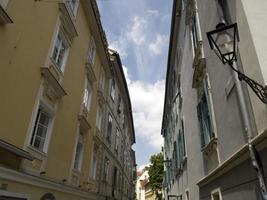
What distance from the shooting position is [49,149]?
825cm

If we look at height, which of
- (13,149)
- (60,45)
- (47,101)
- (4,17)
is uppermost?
(60,45)

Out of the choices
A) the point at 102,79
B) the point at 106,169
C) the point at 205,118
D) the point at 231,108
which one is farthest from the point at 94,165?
the point at 231,108

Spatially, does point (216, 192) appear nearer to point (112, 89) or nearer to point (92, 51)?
point (92, 51)

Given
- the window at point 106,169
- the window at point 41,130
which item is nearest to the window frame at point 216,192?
the window at point 41,130

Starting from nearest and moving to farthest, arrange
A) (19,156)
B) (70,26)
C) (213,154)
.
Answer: (19,156)
(213,154)
(70,26)

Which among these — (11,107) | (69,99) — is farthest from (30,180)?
(69,99)

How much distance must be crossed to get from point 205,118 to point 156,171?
107 ft

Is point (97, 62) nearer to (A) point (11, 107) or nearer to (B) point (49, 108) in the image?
(B) point (49, 108)

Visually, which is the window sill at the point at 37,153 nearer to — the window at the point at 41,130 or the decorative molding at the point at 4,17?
the window at the point at 41,130

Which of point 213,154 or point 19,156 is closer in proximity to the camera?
point 19,156

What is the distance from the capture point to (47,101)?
8.19 meters

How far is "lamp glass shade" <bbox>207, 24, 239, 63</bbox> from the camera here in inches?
137

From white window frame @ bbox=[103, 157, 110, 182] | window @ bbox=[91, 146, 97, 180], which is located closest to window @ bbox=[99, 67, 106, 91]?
window @ bbox=[91, 146, 97, 180]

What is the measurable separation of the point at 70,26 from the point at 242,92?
8.18m
